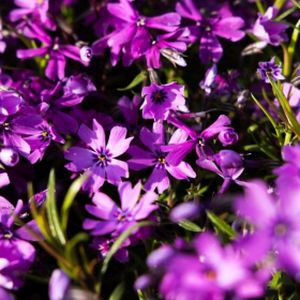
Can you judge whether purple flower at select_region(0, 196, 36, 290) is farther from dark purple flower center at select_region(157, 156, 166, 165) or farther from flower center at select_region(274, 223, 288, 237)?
flower center at select_region(274, 223, 288, 237)

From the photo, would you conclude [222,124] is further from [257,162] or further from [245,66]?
[245,66]

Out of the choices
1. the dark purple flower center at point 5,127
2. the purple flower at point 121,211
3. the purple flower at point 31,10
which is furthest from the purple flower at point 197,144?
the purple flower at point 31,10

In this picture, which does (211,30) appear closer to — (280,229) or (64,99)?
(64,99)

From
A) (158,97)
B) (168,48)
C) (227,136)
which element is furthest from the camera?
(168,48)

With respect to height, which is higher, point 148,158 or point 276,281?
point 148,158

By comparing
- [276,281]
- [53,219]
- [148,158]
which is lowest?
[276,281]

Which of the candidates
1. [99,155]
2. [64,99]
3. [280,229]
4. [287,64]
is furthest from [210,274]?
[287,64]

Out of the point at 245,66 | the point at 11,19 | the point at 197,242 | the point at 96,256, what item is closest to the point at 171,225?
the point at 96,256
